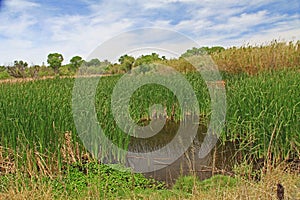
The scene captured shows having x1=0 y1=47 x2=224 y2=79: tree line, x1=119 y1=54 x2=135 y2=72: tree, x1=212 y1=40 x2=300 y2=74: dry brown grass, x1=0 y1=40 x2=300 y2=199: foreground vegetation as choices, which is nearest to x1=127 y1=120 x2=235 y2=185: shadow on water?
x1=0 y1=40 x2=300 y2=199: foreground vegetation

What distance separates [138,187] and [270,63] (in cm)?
662

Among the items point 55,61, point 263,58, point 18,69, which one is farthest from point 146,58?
point 55,61

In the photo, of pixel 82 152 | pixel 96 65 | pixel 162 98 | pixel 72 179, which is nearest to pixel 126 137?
pixel 82 152

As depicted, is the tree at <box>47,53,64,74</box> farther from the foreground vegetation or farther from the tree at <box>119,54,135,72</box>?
the foreground vegetation

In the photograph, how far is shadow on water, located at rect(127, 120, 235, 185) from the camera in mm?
3578

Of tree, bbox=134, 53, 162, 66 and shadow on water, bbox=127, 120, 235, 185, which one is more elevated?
tree, bbox=134, 53, 162, 66

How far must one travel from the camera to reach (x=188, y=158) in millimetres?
3102

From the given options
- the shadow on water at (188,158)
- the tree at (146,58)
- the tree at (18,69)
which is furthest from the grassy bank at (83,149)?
the tree at (18,69)

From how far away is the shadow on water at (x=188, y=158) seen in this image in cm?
358

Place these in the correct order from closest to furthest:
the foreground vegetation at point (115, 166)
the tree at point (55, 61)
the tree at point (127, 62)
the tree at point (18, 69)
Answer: the foreground vegetation at point (115, 166)
the tree at point (127, 62)
the tree at point (18, 69)
the tree at point (55, 61)

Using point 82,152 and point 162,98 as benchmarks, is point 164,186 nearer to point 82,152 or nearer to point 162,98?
point 82,152

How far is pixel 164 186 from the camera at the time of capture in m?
3.31

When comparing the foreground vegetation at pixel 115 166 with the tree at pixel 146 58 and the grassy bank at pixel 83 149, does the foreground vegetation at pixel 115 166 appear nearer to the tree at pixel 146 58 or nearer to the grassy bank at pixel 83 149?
the grassy bank at pixel 83 149

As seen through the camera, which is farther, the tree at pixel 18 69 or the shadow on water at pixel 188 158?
the tree at pixel 18 69
